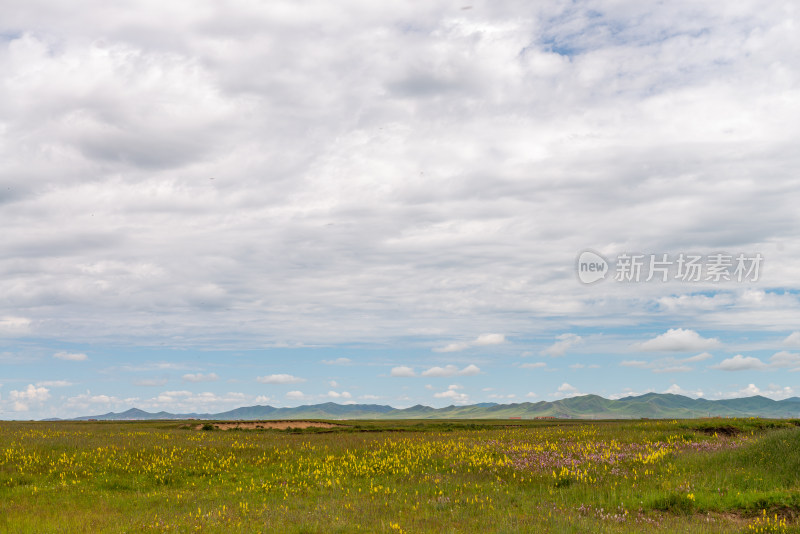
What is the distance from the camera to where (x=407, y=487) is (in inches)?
862

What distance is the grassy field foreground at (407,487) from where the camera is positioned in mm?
16141

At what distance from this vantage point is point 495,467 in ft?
82.8

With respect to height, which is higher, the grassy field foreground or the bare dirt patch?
the grassy field foreground

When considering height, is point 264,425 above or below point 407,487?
below

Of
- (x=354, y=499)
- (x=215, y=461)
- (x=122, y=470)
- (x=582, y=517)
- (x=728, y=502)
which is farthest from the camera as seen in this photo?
(x=215, y=461)

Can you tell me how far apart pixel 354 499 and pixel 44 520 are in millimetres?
9891

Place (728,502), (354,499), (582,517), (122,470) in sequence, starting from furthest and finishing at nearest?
(122,470)
(354,499)
(728,502)
(582,517)

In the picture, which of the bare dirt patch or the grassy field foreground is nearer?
the grassy field foreground

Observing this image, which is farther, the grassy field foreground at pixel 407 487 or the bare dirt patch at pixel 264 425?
the bare dirt patch at pixel 264 425

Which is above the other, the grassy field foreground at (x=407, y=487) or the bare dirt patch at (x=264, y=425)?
the grassy field foreground at (x=407, y=487)

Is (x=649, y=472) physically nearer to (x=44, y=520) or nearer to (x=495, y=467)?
(x=495, y=467)

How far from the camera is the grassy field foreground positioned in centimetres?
1614

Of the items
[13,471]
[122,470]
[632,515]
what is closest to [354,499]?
[632,515]

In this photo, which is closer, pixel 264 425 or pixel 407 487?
pixel 407 487
